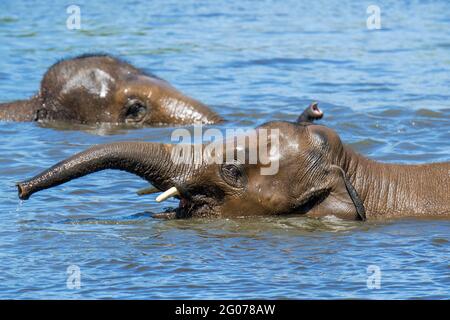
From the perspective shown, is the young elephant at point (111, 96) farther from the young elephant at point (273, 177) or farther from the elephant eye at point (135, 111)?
the young elephant at point (273, 177)

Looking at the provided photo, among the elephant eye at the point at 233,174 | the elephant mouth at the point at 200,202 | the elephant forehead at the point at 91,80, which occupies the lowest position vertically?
the elephant mouth at the point at 200,202

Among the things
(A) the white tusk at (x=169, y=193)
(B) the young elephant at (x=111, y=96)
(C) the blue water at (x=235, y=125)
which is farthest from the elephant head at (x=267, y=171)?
(B) the young elephant at (x=111, y=96)

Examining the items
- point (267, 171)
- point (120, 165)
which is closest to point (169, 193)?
point (120, 165)

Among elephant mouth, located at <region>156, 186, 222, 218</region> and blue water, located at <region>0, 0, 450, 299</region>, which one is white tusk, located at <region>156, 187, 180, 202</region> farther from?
blue water, located at <region>0, 0, 450, 299</region>

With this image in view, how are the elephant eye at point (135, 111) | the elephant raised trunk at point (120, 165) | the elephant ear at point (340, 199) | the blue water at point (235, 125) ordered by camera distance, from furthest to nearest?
the elephant eye at point (135, 111)
the elephant ear at point (340, 199)
the elephant raised trunk at point (120, 165)
the blue water at point (235, 125)

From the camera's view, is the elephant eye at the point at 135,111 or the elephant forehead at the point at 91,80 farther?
the elephant eye at the point at 135,111

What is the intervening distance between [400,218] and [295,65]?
11410mm

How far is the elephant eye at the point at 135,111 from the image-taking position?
16.3 m

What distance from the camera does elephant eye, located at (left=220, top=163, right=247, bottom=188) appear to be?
11.1m

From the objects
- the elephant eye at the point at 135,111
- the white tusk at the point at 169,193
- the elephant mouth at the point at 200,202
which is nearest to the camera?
the white tusk at the point at 169,193

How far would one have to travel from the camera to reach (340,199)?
11.1m

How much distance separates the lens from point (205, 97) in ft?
63.3
